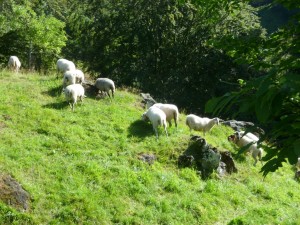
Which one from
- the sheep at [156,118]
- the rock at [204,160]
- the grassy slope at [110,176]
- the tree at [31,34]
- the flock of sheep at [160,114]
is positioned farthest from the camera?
the tree at [31,34]

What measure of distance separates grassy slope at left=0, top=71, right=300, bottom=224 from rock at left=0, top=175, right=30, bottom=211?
25cm

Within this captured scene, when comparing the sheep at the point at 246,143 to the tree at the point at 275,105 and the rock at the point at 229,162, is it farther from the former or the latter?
the tree at the point at 275,105

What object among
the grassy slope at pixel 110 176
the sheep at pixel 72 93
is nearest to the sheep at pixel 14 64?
the grassy slope at pixel 110 176

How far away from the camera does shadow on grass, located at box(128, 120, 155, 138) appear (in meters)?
16.1

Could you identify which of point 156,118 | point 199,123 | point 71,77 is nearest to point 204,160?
point 156,118

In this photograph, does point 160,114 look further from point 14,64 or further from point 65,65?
point 14,64

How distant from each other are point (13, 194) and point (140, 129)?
7.25 metres

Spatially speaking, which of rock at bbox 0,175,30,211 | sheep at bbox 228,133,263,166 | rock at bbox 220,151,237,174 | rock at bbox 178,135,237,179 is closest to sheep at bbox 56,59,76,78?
rock at bbox 178,135,237,179

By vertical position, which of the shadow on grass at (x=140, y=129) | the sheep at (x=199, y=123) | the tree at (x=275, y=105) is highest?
the tree at (x=275, y=105)

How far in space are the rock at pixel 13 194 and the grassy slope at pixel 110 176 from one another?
0.25 metres

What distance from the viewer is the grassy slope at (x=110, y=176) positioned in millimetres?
10820

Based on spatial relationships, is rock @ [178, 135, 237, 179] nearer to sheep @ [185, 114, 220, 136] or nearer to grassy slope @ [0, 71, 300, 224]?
grassy slope @ [0, 71, 300, 224]

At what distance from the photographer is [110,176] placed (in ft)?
40.6

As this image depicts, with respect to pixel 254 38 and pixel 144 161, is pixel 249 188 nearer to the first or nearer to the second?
pixel 144 161
